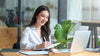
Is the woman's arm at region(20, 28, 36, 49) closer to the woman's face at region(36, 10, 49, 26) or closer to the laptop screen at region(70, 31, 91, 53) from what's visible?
the woman's face at region(36, 10, 49, 26)

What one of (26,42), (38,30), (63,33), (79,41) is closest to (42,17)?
(38,30)

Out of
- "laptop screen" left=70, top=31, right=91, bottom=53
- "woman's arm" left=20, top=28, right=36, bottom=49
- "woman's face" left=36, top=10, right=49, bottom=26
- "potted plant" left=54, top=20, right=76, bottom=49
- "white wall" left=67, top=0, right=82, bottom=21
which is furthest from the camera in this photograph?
"white wall" left=67, top=0, right=82, bottom=21

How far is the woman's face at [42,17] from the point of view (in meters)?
3.08

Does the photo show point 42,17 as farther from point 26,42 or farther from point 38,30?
point 26,42

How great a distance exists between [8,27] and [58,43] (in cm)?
285

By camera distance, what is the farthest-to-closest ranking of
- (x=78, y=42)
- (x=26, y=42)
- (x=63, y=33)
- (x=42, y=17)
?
(x=42, y=17) → (x=26, y=42) → (x=63, y=33) → (x=78, y=42)

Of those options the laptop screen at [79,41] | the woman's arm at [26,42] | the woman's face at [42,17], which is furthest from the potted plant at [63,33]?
the woman's face at [42,17]

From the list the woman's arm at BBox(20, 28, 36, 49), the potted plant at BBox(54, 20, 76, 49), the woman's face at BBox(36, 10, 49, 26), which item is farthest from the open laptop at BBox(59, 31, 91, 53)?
the woman's face at BBox(36, 10, 49, 26)

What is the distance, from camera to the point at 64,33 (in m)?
2.45

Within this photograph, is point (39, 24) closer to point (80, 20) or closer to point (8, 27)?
point (8, 27)

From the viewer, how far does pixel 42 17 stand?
311 centimetres

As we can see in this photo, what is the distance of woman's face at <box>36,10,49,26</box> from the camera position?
10.1 feet

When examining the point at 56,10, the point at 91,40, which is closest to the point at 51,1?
the point at 56,10

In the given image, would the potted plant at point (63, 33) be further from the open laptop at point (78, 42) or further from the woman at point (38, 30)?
the woman at point (38, 30)
